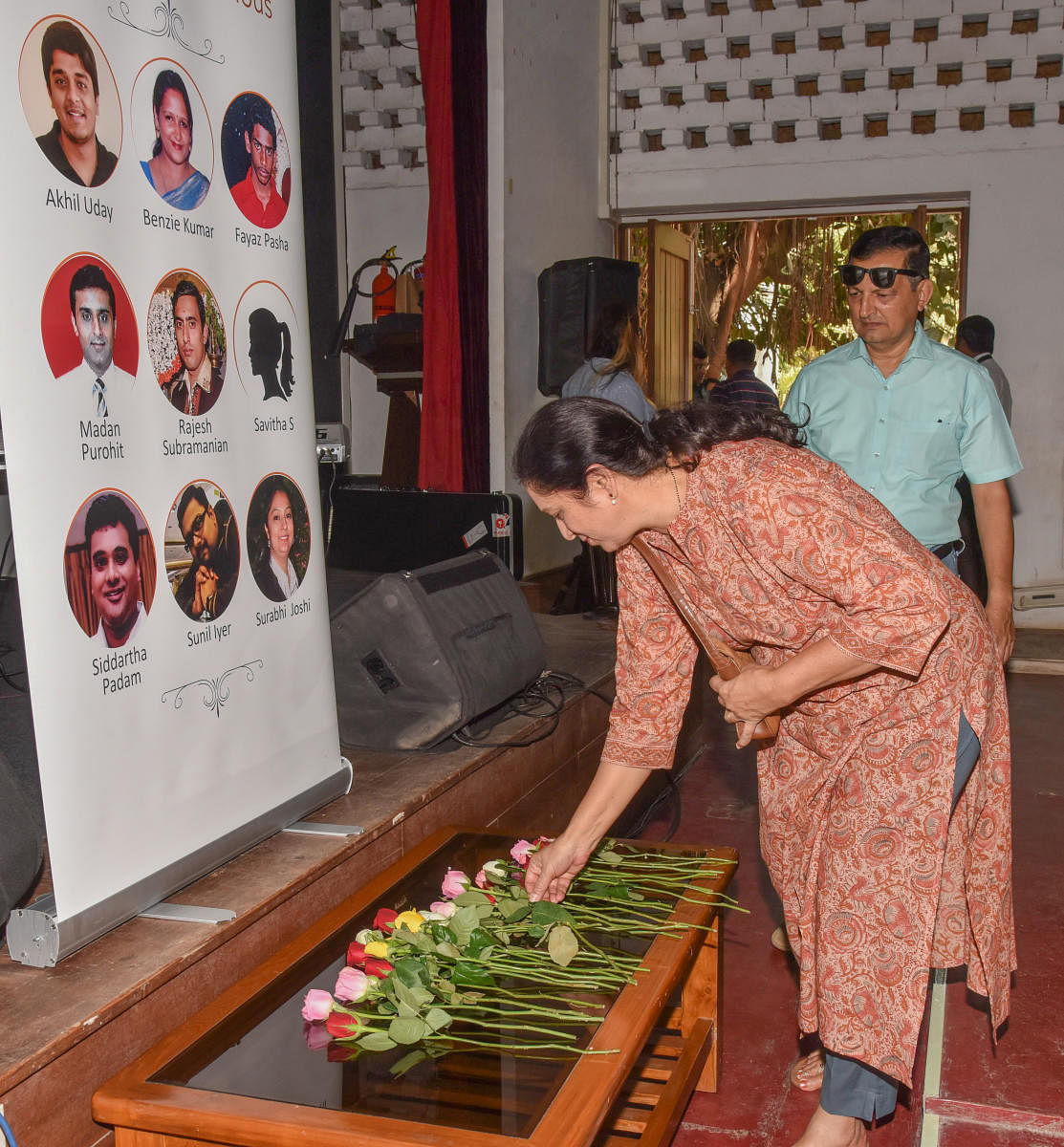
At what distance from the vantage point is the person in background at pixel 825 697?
1572 millimetres

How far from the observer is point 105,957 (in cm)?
168

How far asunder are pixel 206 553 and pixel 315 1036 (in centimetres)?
77

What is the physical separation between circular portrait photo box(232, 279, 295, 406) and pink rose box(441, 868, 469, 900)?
0.86m

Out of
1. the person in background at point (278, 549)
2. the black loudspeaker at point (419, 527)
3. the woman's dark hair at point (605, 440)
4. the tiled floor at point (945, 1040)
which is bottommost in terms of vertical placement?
the tiled floor at point (945, 1040)

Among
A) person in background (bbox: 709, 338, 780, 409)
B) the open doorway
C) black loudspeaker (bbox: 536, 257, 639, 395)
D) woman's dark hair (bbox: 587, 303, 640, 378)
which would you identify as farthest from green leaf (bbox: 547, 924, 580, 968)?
the open doorway

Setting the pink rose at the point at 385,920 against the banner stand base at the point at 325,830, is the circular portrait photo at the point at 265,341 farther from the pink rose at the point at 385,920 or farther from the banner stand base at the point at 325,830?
the pink rose at the point at 385,920

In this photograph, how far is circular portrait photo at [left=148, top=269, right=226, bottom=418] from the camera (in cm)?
177

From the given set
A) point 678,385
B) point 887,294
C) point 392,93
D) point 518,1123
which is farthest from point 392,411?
point 518,1123

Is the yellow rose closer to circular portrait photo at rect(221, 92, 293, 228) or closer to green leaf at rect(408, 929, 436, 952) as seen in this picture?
green leaf at rect(408, 929, 436, 952)

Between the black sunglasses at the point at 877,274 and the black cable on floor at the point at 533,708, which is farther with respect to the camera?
the black cable on floor at the point at 533,708

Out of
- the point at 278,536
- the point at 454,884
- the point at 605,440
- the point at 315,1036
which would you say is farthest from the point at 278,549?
the point at 315,1036

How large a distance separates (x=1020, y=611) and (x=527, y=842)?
5105mm

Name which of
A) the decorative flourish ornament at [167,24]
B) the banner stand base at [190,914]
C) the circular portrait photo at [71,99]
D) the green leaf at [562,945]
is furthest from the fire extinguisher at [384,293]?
the green leaf at [562,945]

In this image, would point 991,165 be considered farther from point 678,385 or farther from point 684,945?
point 684,945
